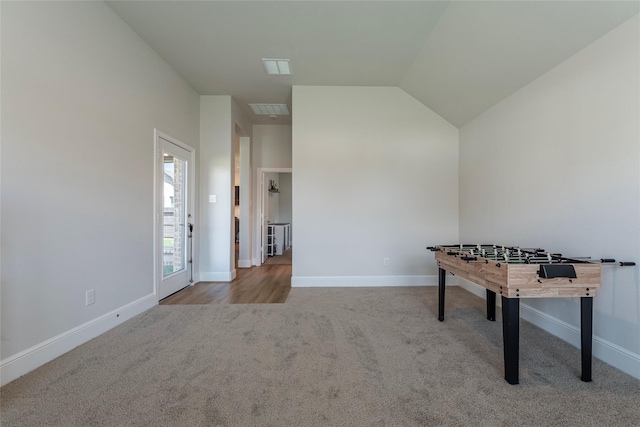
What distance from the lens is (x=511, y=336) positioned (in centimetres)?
151

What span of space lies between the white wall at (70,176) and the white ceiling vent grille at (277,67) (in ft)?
4.24

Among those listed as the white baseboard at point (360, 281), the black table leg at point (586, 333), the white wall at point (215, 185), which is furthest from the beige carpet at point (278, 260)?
the black table leg at point (586, 333)

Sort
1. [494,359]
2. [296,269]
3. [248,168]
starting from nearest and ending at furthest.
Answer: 1. [494,359]
2. [296,269]
3. [248,168]

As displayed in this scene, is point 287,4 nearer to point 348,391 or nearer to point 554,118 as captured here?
point 554,118

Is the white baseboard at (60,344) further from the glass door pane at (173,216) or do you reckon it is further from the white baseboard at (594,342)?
the white baseboard at (594,342)

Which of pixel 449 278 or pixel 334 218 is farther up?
pixel 334 218

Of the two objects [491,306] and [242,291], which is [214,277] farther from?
[491,306]

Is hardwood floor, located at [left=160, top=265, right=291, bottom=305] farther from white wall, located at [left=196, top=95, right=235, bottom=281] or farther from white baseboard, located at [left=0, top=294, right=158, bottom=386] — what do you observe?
white baseboard, located at [left=0, top=294, right=158, bottom=386]

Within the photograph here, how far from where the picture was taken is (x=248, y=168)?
5035 mm

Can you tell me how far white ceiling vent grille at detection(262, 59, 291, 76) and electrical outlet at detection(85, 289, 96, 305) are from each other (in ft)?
9.61

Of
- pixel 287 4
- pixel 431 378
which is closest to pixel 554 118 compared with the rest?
pixel 431 378

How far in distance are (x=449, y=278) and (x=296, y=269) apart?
2.26 metres

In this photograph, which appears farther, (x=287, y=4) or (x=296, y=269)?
(x=296, y=269)

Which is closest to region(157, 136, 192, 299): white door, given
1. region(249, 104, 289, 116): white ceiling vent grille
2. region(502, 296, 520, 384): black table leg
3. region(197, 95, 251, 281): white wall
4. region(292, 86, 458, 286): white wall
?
region(197, 95, 251, 281): white wall
